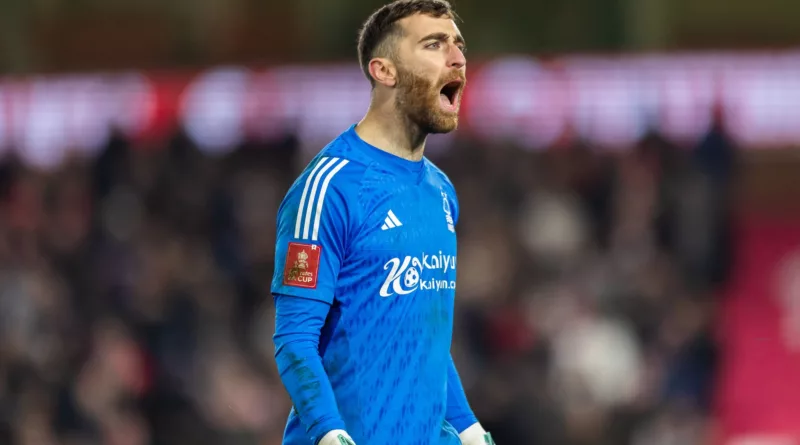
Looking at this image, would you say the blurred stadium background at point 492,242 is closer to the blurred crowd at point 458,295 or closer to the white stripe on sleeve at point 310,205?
the blurred crowd at point 458,295

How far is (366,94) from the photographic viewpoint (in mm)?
11633

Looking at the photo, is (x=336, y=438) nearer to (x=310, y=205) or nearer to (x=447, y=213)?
(x=310, y=205)

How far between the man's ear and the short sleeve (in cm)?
33

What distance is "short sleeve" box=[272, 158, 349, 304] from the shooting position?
12.0 ft

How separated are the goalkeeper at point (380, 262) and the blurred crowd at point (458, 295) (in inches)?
228

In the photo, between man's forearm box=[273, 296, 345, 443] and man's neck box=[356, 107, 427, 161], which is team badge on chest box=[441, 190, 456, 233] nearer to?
man's neck box=[356, 107, 427, 161]

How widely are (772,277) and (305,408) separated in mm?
8281

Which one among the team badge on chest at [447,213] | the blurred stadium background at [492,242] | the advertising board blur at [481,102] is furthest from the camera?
the advertising board blur at [481,102]

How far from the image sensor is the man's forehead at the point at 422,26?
3.92 metres

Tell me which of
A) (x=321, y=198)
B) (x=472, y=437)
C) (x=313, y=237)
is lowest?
(x=472, y=437)

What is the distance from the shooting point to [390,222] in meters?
3.81

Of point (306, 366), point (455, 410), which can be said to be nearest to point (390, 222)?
point (306, 366)

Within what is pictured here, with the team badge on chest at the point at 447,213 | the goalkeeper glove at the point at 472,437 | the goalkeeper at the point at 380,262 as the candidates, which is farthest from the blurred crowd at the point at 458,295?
the goalkeeper at the point at 380,262

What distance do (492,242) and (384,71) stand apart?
6.71 metres
